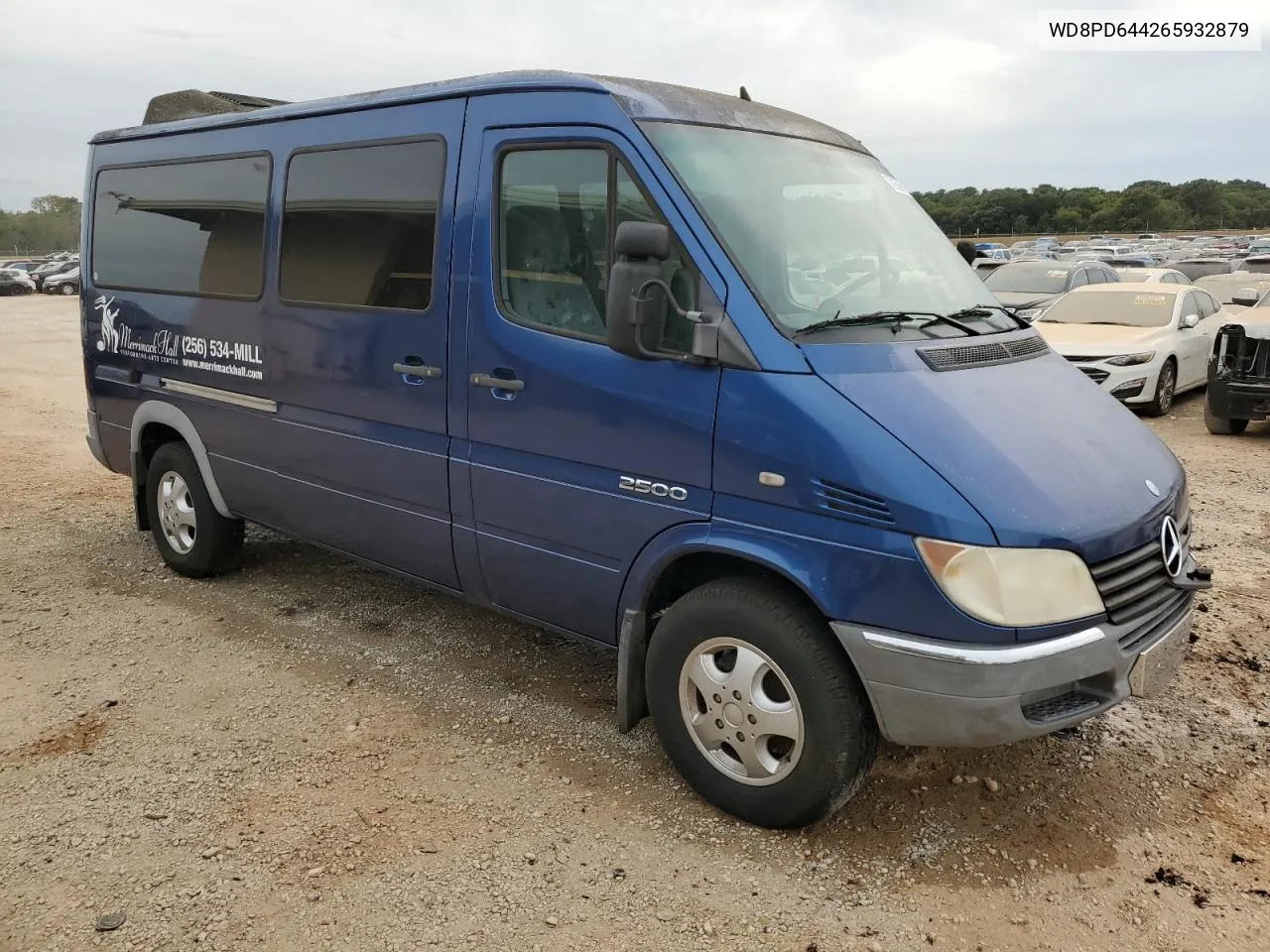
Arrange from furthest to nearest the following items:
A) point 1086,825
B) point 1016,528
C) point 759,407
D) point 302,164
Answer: point 302,164, point 1086,825, point 759,407, point 1016,528

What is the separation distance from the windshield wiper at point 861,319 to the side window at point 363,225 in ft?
5.48

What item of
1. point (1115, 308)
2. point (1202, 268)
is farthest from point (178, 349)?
point (1202, 268)

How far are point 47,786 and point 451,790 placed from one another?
1493mm

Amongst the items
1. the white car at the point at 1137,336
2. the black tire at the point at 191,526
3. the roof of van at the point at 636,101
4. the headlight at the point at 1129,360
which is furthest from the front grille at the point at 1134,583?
the headlight at the point at 1129,360

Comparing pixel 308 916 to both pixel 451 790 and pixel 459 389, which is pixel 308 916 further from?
pixel 459 389

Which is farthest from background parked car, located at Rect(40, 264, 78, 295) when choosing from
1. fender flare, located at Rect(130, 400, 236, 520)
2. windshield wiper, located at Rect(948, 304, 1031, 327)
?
windshield wiper, located at Rect(948, 304, 1031, 327)

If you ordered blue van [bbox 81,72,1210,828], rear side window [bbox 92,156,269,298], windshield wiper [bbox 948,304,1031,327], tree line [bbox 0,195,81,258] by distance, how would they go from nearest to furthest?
blue van [bbox 81,72,1210,828] → windshield wiper [bbox 948,304,1031,327] → rear side window [bbox 92,156,269,298] → tree line [bbox 0,195,81,258]

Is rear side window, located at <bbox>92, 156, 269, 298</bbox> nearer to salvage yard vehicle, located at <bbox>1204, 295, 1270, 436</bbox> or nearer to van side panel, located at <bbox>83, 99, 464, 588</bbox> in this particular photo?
van side panel, located at <bbox>83, 99, 464, 588</bbox>

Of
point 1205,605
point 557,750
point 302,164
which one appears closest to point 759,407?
point 557,750

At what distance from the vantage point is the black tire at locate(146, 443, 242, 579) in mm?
5641

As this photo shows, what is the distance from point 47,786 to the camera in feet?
12.0

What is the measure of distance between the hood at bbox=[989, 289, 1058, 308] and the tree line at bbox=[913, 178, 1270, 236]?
65834mm

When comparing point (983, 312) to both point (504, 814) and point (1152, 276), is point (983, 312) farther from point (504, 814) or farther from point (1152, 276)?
point (1152, 276)

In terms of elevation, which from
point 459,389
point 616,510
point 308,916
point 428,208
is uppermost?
point 428,208
